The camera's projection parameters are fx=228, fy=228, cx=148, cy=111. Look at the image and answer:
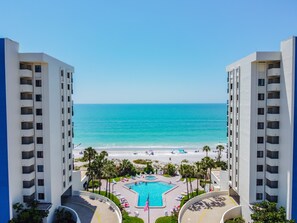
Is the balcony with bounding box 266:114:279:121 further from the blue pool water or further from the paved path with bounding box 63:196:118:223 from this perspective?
the paved path with bounding box 63:196:118:223

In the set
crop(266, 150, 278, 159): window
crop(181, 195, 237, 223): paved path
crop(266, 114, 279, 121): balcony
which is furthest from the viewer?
crop(181, 195, 237, 223): paved path

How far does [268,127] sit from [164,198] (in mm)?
22951

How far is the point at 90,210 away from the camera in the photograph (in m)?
35.1

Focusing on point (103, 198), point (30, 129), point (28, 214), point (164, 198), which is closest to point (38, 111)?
point (30, 129)

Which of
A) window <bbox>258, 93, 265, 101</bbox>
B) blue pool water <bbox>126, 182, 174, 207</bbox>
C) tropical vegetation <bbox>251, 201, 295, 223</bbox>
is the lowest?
blue pool water <bbox>126, 182, 174, 207</bbox>

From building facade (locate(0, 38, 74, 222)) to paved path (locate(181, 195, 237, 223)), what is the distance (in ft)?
64.7

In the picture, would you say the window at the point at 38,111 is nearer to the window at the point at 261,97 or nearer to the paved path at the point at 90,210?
the paved path at the point at 90,210

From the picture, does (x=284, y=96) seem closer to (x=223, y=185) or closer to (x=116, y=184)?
(x=223, y=185)

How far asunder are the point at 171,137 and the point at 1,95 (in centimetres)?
10732

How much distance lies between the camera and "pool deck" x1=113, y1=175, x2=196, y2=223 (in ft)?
120

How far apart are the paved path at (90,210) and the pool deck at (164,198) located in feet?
14.3

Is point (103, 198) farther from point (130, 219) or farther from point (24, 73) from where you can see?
point (24, 73)

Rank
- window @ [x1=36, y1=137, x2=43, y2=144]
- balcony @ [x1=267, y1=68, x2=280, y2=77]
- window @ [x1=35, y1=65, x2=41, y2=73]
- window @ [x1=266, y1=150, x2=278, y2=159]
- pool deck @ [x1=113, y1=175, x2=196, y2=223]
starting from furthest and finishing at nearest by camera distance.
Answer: pool deck @ [x1=113, y1=175, x2=196, y2=223]
window @ [x1=36, y1=137, x2=43, y2=144]
window @ [x1=35, y1=65, x2=41, y2=73]
window @ [x1=266, y1=150, x2=278, y2=159]
balcony @ [x1=267, y1=68, x2=280, y2=77]

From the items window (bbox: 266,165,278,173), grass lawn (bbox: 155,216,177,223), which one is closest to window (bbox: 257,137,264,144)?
window (bbox: 266,165,278,173)
